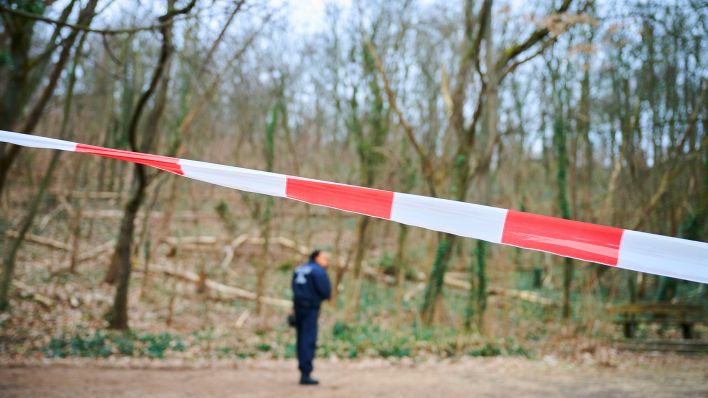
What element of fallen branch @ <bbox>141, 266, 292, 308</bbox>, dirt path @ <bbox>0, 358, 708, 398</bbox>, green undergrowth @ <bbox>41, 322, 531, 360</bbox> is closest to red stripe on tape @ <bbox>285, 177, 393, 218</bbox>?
dirt path @ <bbox>0, 358, 708, 398</bbox>

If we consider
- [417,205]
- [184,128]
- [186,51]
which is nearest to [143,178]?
[184,128]

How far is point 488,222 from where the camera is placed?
9.75 feet

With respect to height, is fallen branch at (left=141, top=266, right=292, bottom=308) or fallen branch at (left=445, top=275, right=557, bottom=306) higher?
fallen branch at (left=445, top=275, right=557, bottom=306)

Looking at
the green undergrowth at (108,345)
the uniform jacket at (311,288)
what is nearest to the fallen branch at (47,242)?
the green undergrowth at (108,345)

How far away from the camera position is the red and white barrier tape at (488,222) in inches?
103

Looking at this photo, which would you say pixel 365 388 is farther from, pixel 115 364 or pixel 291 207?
pixel 291 207

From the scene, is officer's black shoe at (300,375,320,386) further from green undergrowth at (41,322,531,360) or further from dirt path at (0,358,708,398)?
green undergrowth at (41,322,531,360)

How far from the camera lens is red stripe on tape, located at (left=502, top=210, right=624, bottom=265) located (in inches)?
107

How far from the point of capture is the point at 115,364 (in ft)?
26.7

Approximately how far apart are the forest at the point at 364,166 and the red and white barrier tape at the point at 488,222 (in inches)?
149

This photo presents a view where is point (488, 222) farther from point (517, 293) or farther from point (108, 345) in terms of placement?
point (517, 293)

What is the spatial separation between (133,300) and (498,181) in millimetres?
13301

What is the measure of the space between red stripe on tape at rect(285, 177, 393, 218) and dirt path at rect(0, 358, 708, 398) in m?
4.04

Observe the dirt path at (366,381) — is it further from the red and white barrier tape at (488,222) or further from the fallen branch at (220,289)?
the fallen branch at (220,289)
